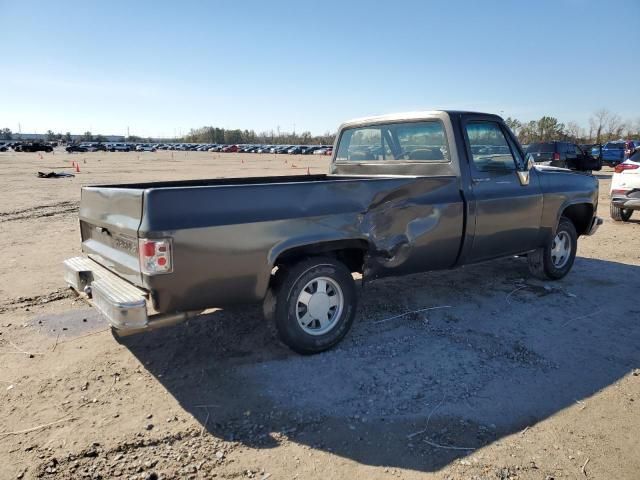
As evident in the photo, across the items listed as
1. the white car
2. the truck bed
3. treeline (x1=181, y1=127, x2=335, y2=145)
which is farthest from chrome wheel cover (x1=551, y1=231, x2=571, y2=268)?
treeline (x1=181, y1=127, x2=335, y2=145)

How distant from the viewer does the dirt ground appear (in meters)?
2.66

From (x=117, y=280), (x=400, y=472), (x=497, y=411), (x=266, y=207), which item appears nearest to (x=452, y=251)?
(x=497, y=411)

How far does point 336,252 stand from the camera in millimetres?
4152

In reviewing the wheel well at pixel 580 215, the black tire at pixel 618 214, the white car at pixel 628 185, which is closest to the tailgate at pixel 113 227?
the wheel well at pixel 580 215

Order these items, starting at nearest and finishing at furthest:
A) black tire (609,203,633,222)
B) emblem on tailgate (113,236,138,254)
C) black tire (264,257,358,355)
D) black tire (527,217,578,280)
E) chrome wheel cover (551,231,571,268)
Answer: emblem on tailgate (113,236,138,254) → black tire (264,257,358,355) → black tire (527,217,578,280) → chrome wheel cover (551,231,571,268) → black tire (609,203,633,222)

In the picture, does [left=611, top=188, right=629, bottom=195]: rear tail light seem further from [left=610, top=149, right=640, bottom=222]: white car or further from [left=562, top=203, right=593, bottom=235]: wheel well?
[left=562, top=203, right=593, bottom=235]: wheel well

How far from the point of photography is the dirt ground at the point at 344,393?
8.73 feet

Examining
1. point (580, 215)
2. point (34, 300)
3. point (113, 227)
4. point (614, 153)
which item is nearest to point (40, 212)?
point (34, 300)

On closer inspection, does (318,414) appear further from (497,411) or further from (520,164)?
(520,164)

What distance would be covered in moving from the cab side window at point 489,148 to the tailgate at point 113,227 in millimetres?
3294

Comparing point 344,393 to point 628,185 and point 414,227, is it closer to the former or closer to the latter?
point 414,227

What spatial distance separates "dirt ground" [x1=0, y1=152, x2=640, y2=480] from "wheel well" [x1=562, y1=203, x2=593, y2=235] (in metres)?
1.25

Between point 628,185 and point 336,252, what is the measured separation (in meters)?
8.33

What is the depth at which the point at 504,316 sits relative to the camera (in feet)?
15.8
